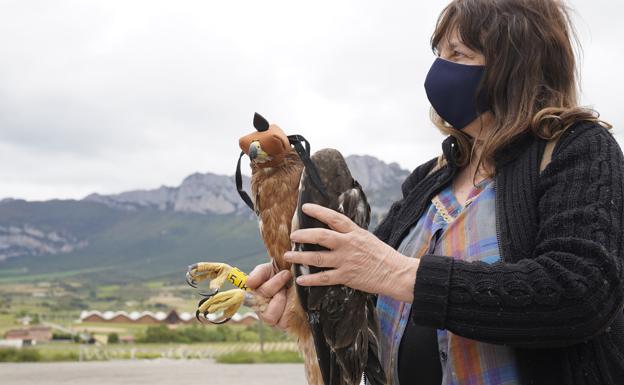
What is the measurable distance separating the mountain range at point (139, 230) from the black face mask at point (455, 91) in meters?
108

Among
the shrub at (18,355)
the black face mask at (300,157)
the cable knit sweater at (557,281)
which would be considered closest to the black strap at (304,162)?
the black face mask at (300,157)

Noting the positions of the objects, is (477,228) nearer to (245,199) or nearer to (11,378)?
(245,199)

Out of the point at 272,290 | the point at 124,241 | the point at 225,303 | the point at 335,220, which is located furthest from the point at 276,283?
the point at 124,241

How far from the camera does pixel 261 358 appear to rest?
23.9m

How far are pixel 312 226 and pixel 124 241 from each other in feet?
543

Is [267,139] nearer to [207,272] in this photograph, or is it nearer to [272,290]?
[272,290]

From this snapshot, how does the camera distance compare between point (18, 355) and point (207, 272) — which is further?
point (18, 355)

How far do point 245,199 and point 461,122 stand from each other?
3.12ft

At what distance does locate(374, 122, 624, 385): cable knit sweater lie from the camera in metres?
1.71

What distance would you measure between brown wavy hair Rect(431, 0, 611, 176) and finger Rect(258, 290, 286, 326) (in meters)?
0.97

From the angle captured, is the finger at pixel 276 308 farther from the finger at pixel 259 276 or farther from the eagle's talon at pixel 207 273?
the eagle's talon at pixel 207 273

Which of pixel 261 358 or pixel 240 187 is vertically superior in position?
pixel 240 187

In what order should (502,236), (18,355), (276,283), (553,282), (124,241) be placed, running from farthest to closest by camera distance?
1. (124,241)
2. (18,355)
3. (276,283)
4. (502,236)
5. (553,282)

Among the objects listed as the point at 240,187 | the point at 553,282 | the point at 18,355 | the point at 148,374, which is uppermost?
the point at 240,187
